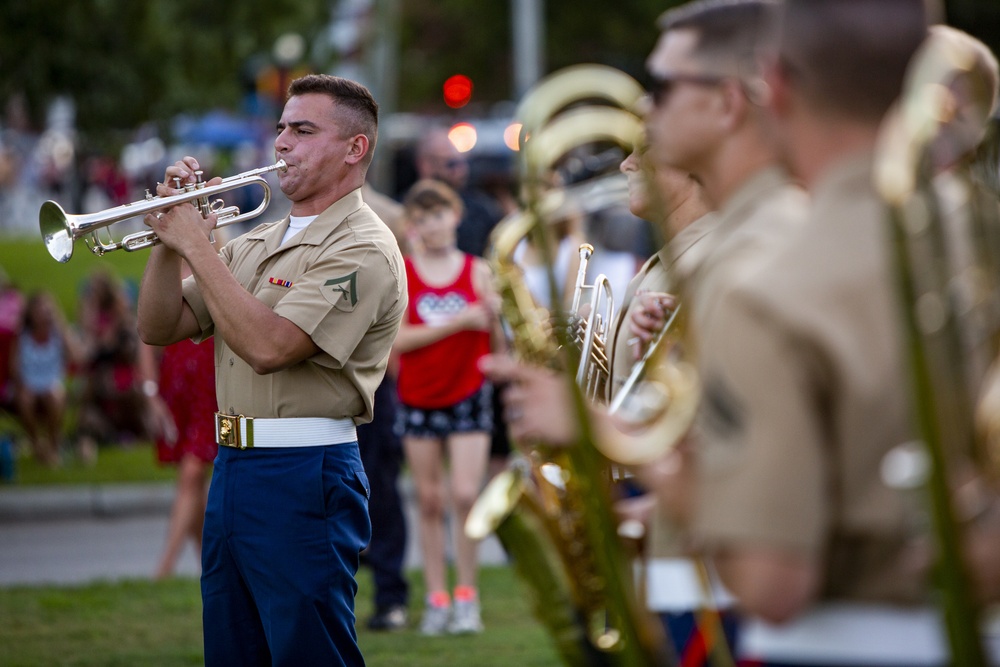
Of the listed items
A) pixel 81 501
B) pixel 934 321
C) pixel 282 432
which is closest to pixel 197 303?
pixel 282 432

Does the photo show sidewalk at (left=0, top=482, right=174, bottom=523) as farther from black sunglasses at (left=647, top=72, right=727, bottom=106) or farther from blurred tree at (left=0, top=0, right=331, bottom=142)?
black sunglasses at (left=647, top=72, right=727, bottom=106)

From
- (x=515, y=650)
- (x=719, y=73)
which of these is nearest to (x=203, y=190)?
(x=719, y=73)

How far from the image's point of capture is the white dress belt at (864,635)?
198cm

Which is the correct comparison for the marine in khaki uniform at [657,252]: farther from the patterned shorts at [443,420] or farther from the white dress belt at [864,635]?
the patterned shorts at [443,420]

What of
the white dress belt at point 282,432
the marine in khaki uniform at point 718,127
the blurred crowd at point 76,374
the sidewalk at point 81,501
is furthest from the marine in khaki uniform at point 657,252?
the blurred crowd at point 76,374

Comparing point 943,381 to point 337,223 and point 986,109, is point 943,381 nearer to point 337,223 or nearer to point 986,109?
point 986,109

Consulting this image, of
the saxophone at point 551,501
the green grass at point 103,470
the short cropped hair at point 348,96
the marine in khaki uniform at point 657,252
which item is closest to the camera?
the saxophone at point 551,501

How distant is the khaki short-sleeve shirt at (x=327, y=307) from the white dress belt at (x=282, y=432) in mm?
25

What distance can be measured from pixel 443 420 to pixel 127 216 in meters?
3.34

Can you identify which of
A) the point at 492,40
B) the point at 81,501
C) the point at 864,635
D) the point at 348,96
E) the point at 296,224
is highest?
the point at 492,40

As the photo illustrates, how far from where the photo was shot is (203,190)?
409 cm

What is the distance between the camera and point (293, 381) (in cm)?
401

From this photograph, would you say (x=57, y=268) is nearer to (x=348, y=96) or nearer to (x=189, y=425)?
(x=189, y=425)

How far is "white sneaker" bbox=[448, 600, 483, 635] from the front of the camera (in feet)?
22.4
